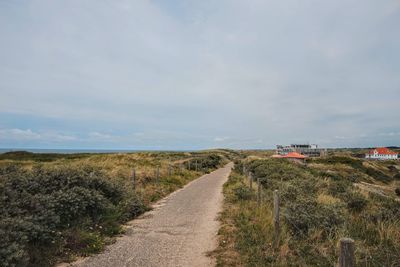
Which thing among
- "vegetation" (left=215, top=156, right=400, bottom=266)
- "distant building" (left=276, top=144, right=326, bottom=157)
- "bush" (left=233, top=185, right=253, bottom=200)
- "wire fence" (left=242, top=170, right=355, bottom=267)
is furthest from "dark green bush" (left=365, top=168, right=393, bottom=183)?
"distant building" (left=276, top=144, right=326, bottom=157)

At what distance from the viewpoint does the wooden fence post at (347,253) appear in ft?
11.9

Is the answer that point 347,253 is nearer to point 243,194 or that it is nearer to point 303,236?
point 303,236

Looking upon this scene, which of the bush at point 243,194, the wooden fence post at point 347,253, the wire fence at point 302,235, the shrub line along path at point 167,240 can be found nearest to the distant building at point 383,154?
the bush at point 243,194

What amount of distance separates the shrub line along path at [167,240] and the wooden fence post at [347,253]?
3.37m

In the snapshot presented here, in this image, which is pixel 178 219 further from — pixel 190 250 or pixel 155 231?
pixel 190 250

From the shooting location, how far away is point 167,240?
805cm

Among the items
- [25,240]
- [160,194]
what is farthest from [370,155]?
[25,240]

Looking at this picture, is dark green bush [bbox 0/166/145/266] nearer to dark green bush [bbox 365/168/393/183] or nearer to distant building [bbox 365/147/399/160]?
dark green bush [bbox 365/168/393/183]

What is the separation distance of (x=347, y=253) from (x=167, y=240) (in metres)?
5.33

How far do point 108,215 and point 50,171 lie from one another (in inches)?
109

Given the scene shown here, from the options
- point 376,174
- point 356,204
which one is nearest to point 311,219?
Result: point 356,204

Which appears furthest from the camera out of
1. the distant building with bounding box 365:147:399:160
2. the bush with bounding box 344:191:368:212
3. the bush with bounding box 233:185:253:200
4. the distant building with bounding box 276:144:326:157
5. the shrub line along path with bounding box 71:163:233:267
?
the distant building with bounding box 276:144:326:157

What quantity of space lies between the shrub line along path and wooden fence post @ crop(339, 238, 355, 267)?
3368 millimetres

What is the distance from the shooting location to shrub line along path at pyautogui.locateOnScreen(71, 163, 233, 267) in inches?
258
